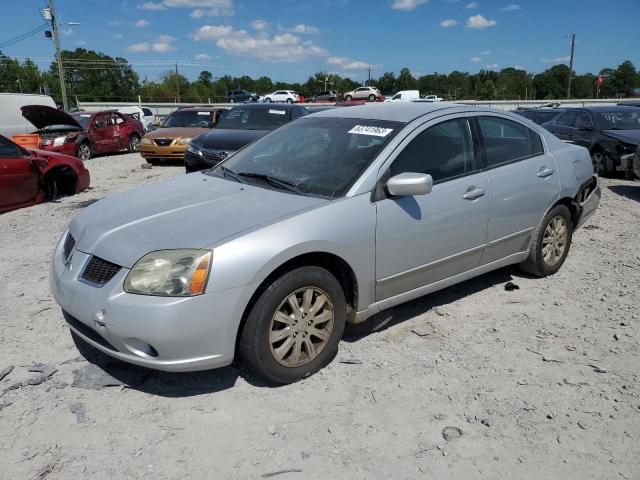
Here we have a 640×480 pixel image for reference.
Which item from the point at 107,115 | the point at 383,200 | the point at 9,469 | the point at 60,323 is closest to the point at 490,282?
the point at 383,200

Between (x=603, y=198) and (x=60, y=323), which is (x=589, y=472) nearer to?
(x=60, y=323)

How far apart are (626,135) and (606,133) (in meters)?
0.39

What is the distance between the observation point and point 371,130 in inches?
153

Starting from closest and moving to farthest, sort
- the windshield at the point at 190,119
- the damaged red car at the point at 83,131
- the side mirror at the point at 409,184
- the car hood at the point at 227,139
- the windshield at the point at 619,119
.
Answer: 1. the side mirror at the point at 409,184
2. the car hood at the point at 227,139
3. the windshield at the point at 619,119
4. the damaged red car at the point at 83,131
5. the windshield at the point at 190,119

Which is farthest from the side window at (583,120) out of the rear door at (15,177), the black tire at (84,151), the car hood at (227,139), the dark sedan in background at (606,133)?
the black tire at (84,151)

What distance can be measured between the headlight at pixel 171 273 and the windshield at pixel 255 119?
8593mm

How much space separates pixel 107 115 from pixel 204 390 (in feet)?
51.5

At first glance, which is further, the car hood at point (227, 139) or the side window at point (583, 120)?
the side window at point (583, 120)

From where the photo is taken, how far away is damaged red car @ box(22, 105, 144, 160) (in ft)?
43.2

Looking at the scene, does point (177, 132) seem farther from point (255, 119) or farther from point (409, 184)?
point (409, 184)

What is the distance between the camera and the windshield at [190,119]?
1456 centimetres

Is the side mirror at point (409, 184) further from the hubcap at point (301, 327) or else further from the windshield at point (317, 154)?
the hubcap at point (301, 327)

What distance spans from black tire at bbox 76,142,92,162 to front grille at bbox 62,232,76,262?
498 inches

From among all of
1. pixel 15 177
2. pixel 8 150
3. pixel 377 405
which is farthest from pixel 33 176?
pixel 377 405
